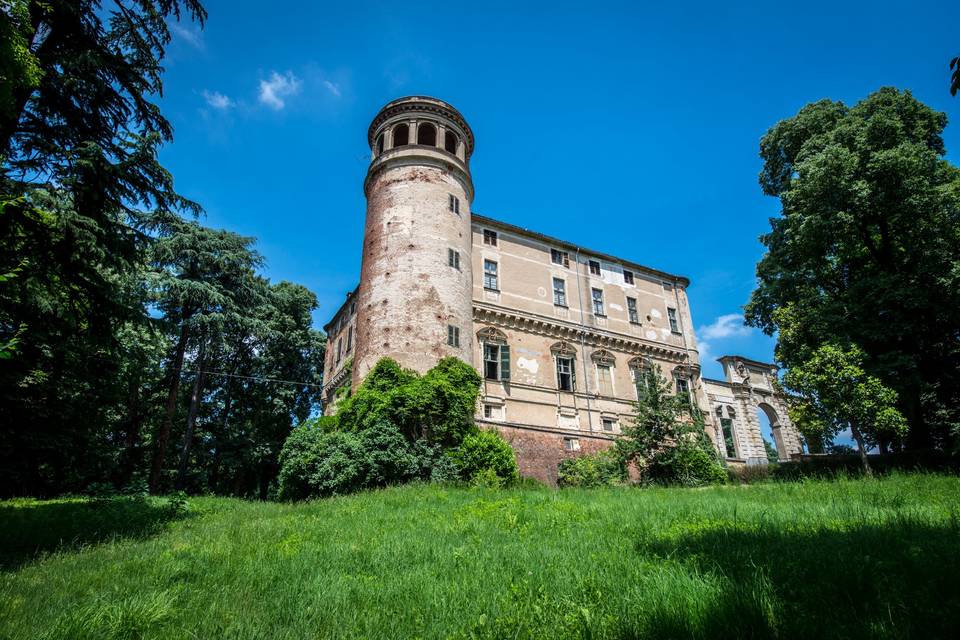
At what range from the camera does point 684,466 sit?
752 inches

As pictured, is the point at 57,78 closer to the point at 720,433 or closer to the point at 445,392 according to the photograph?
the point at 445,392

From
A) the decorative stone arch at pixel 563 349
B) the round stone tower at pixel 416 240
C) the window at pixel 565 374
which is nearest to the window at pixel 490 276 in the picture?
the round stone tower at pixel 416 240

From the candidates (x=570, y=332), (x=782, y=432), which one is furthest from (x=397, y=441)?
(x=782, y=432)

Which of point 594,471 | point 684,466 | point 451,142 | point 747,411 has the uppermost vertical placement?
point 451,142

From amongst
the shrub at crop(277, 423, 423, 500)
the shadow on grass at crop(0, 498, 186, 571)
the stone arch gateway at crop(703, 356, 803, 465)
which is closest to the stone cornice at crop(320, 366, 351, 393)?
the shrub at crop(277, 423, 423, 500)

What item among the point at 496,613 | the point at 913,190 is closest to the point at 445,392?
the point at 496,613

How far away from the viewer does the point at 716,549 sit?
595 centimetres

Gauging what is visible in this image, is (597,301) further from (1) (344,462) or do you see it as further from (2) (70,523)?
(2) (70,523)

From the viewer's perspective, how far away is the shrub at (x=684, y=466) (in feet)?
62.4

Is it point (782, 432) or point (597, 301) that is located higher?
point (597, 301)

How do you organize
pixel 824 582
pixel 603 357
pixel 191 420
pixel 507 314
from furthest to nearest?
pixel 603 357, pixel 507 314, pixel 191 420, pixel 824 582

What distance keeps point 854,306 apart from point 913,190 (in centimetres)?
440

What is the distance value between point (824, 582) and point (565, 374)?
70.5 feet

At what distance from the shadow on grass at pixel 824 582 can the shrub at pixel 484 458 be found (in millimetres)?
11892
